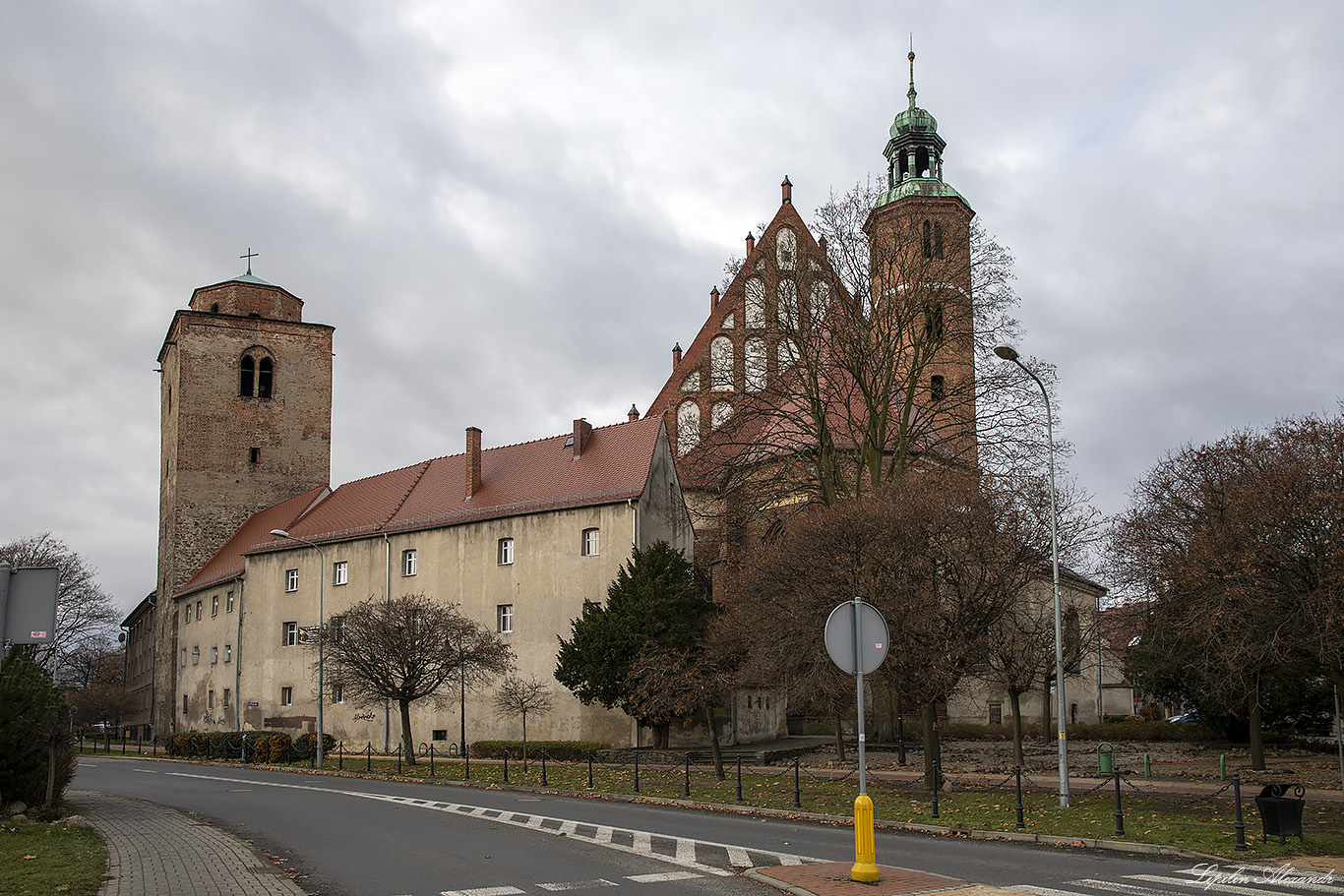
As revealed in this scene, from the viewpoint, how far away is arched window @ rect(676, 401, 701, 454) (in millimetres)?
38375

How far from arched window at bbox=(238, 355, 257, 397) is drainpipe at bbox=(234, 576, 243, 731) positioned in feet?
38.9

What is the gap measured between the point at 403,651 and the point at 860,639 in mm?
23020

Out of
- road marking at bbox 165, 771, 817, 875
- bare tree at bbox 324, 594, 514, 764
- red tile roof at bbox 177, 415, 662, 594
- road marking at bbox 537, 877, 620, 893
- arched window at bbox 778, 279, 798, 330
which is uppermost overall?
arched window at bbox 778, 279, 798, 330

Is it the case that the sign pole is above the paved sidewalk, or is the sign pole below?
above

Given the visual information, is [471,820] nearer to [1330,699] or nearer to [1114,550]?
[1114,550]

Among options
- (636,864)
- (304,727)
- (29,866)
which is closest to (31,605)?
(29,866)

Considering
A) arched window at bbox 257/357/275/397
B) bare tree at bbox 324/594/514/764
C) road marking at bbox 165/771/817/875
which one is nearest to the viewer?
Result: road marking at bbox 165/771/817/875

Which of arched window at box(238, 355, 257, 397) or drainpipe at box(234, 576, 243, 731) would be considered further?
arched window at box(238, 355, 257, 397)

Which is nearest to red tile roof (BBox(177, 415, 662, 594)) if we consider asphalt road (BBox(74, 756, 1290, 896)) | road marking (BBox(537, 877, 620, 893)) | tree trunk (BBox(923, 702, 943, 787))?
tree trunk (BBox(923, 702, 943, 787))

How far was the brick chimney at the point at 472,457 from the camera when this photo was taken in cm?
4106

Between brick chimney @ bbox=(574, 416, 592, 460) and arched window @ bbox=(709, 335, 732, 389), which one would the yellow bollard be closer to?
arched window @ bbox=(709, 335, 732, 389)

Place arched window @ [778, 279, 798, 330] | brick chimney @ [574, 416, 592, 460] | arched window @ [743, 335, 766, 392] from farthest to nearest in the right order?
brick chimney @ [574, 416, 592, 460], arched window @ [743, 335, 766, 392], arched window @ [778, 279, 798, 330]

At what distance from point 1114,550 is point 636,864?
14480 millimetres

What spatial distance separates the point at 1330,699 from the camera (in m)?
30.9
